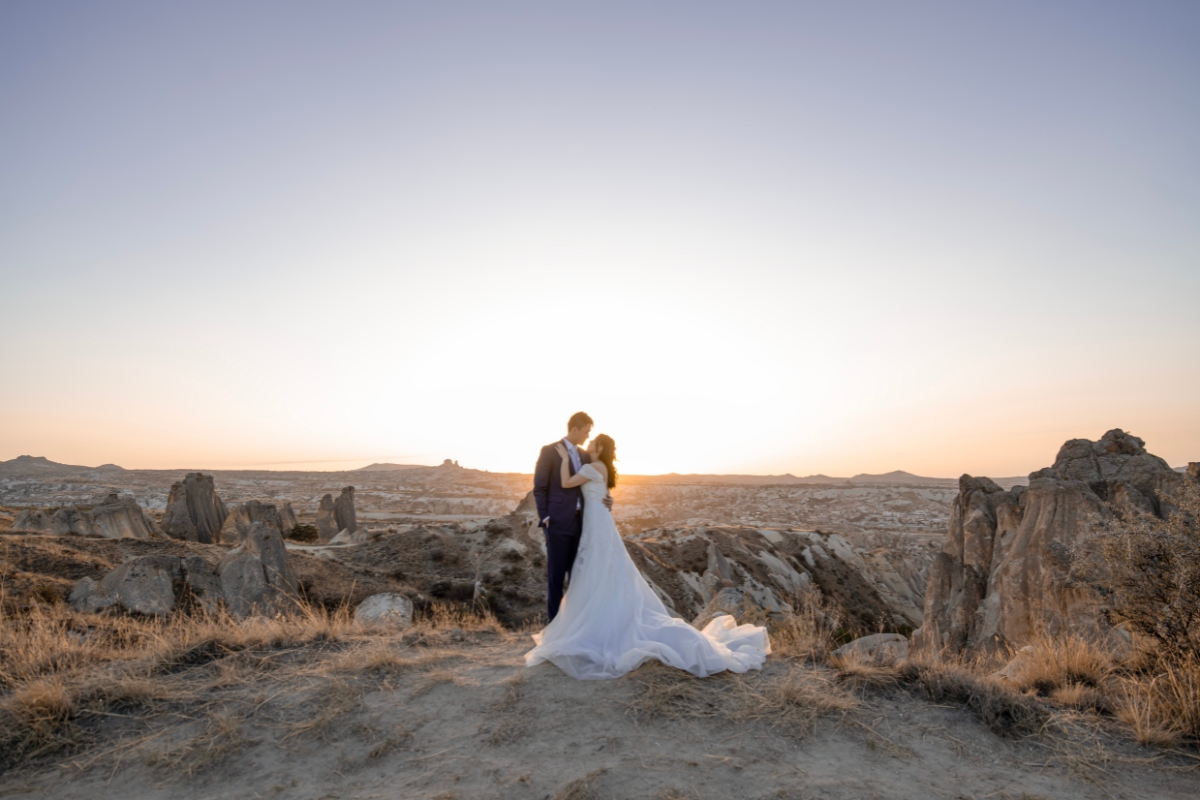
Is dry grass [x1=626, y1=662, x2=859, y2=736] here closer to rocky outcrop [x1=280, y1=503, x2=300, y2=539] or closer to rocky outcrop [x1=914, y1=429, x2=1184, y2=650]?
rocky outcrop [x1=914, y1=429, x2=1184, y2=650]

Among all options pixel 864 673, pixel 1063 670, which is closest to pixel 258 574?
pixel 864 673

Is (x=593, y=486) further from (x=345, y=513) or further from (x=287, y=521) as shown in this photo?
(x=287, y=521)

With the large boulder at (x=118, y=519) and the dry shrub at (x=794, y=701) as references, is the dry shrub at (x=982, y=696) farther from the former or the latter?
the large boulder at (x=118, y=519)

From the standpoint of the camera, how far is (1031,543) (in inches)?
582

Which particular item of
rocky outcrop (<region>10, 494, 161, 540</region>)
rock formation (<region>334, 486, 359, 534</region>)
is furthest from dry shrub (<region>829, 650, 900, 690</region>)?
rock formation (<region>334, 486, 359, 534</region>)

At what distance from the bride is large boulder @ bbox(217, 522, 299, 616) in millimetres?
12085

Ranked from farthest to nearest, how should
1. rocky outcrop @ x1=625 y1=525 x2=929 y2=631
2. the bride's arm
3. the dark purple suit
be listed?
rocky outcrop @ x1=625 y1=525 x2=929 y2=631 < the dark purple suit < the bride's arm

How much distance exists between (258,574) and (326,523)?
886 inches

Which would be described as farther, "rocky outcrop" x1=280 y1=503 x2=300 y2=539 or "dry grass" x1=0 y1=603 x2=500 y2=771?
"rocky outcrop" x1=280 y1=503 x2=300 y2=539

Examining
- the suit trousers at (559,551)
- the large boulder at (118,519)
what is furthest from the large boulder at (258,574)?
the large boulder at (118,519)

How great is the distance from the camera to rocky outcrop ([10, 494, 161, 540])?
2448 centimetres

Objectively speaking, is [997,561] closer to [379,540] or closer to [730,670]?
[730,670]

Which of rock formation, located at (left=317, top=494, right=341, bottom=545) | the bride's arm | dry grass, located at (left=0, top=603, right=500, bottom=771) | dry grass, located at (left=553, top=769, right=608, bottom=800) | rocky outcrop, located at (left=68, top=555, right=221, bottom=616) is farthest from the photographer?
rock formation, located at (left=317, top=494, right=341, bottom=545)

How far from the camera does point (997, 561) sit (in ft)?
53.6
